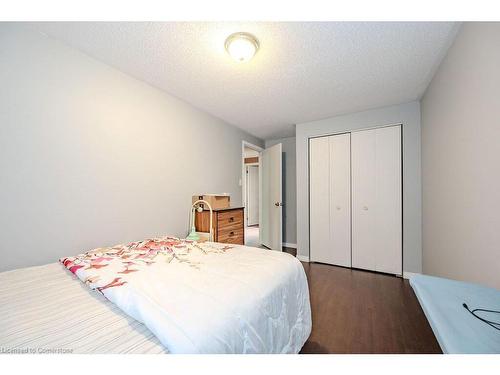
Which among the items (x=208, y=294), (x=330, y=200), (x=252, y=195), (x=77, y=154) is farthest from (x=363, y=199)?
(x=252, y=195)

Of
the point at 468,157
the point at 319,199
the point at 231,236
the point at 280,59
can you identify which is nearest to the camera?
the point at 468,157

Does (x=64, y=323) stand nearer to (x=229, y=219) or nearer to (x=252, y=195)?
(x=229, y=219)

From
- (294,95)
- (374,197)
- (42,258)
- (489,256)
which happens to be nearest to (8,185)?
(42,258)

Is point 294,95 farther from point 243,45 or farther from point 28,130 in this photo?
point 28,130

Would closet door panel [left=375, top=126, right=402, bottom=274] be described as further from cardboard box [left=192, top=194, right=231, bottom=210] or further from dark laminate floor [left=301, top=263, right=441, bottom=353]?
cardboard box [left=192, top=194, right=231, bottom=210]

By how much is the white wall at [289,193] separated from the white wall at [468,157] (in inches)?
92.3

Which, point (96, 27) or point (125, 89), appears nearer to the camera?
point (96, 27)

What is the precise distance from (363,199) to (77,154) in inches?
132

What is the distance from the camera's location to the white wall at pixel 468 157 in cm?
108

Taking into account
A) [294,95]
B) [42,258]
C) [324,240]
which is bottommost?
[324,240]

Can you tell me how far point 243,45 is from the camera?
58.7 inches

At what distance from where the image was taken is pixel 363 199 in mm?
2924

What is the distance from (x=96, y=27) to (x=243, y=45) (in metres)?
1.05
